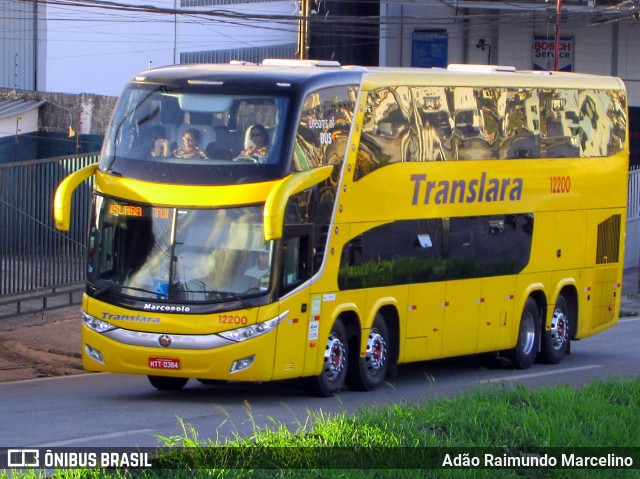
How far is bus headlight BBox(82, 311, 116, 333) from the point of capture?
12.9m

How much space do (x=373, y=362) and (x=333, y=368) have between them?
3.19 ft

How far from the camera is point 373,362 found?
47.8ft

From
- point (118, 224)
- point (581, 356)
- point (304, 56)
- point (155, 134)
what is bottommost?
point (581, 356)

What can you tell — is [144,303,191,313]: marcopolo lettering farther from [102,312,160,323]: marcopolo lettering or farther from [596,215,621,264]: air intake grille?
[596,215,621,264]: air intake grille

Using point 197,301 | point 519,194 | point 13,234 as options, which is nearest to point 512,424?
point 197,301

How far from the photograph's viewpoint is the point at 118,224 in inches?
514

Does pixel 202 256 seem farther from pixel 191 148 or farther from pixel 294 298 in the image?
pixel 191 148

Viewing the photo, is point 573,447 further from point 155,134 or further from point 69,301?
point 69,301

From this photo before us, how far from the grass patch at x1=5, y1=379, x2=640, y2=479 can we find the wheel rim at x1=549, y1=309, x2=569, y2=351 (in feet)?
25.2

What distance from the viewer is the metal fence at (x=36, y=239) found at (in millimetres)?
19094

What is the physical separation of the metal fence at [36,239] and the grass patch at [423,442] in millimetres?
9537

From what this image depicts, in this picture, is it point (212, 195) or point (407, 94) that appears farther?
point (407, 94)

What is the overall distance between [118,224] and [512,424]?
5.71 meters

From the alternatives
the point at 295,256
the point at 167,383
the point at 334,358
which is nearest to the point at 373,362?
the point at 334,358
